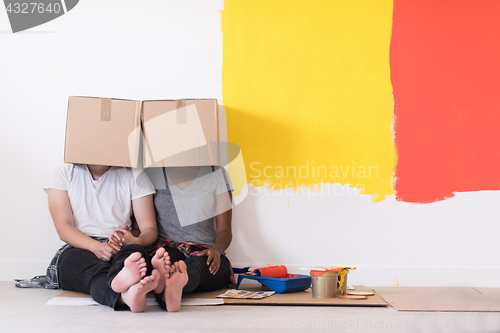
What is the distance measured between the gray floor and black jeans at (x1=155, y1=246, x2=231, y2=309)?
0.10 m

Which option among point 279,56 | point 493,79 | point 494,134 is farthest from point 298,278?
point 493,79

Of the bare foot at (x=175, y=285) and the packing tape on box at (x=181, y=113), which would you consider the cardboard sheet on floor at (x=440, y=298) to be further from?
the packing tape on box at (x=181, y=113)

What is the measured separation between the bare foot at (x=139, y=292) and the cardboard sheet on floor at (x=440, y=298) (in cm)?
86

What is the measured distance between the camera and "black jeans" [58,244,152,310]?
1295mm

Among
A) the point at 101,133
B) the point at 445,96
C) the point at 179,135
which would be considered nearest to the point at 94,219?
the point at 101,133

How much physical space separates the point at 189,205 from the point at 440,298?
1.14m

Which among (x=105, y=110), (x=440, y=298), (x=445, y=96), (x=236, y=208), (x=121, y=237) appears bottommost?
(x=440, y=298)

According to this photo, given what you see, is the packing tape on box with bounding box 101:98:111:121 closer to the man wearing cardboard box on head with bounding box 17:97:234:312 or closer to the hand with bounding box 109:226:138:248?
the man wearing cardboard box on head with bounding box 17:97:234:312

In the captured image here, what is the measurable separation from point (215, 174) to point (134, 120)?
45 centimetres

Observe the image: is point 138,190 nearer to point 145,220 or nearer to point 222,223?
point 145,220

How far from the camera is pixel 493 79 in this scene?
2.02 meters

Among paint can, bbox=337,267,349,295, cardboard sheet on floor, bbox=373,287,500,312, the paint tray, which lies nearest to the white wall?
cardboard sheet on floor, bbox=373,287,500,312

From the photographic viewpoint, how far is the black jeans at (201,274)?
1.46 meters

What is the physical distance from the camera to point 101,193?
5.89ft
